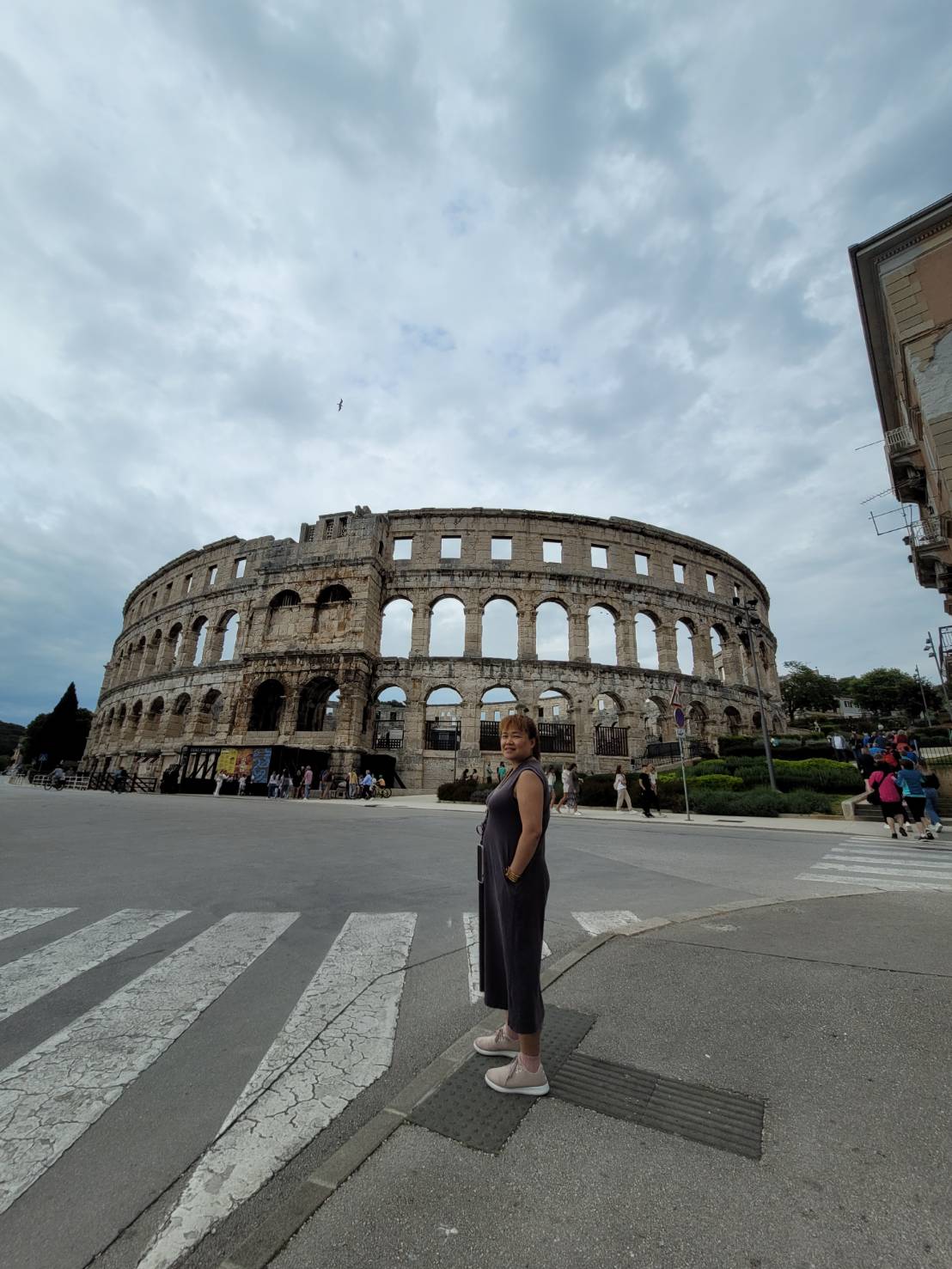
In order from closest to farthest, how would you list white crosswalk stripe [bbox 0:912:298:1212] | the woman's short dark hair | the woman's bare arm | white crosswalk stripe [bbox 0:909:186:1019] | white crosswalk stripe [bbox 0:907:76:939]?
white crosswalk stripe [bbox 0:912:298:1212] → the woman's bare arm → the woman's short dark hair → white crosswalk stripe [bbox 0:909:186:1019] → white crosswalk stripe [bbox 0:907:76:939]

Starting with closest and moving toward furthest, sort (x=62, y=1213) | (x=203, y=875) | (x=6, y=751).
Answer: (x=62, y=1213) < (x=203, y=875) < (x=6, y=751)

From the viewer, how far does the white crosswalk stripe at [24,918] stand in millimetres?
4527

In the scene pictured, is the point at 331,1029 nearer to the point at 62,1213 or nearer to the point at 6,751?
the point at 62,1213

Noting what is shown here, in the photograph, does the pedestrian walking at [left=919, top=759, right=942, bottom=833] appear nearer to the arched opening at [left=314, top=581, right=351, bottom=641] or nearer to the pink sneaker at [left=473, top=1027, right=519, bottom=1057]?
the pink sneaker at [left=473, top=1027, right=519, bottom=1057]

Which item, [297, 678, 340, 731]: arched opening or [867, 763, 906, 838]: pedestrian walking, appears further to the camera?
[297, 678, 340, 731]: arched opening

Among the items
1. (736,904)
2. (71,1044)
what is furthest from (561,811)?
(71,1044)

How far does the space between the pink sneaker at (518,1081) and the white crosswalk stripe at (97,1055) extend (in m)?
1.66

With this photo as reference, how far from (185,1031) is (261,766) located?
2494 centimetres

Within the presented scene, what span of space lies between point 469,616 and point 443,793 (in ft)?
37.7

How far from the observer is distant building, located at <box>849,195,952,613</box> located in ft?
50.5

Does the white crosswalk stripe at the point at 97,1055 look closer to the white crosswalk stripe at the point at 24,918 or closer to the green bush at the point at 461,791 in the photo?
the white crosswalk stripe at the point at 24,918

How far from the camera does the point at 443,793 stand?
23172 millimetres

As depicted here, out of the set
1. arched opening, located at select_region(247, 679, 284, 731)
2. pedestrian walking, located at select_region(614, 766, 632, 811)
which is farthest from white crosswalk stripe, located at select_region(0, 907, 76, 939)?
arched opening, located at select_region(247, 679, 284, 731)

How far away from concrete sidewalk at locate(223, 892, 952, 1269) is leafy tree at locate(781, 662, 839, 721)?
228 ft
